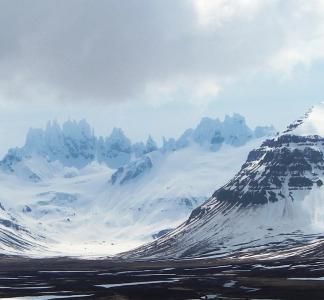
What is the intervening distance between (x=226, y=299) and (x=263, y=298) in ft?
28.6

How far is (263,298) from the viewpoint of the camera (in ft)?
651

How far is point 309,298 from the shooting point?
189 metres

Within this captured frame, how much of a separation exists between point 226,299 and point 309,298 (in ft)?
67.6

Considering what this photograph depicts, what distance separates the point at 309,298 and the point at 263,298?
43.2ft

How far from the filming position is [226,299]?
199 meters
